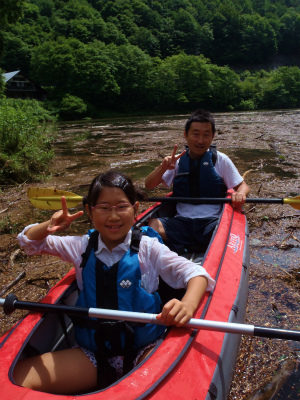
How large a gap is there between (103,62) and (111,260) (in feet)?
125

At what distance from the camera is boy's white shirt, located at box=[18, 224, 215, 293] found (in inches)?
65.9

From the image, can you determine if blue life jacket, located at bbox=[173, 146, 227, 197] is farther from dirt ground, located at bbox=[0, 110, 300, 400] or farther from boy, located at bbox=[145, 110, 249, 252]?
dirt ground, located at bbox=[0, 110, 300, 400]

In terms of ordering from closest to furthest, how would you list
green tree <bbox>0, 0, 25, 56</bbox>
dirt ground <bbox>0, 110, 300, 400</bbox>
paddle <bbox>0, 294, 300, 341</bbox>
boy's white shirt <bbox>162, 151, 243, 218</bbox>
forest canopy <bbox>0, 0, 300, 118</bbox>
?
paddle <bbox>0, 294, 300, 341</bbox>, dirt ground <bbox>0, 110, 300, 400</bbox>, boy's white shirt <bbox>162, 151, 243, 218</bbox>, green tree <bbox>0, 0, 25, 56</bbox>, forest canopy <bbox>0, 0, 300, 118</bbox>

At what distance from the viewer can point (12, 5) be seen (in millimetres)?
10992

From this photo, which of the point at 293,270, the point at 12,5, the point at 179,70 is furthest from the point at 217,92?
the point at 293,270

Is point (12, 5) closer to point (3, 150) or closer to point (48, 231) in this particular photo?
point (3, 150)

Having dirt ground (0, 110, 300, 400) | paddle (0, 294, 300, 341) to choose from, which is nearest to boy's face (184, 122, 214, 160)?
dirt ground (0, 110, 300, 400)

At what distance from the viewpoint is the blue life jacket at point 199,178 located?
10.5ft

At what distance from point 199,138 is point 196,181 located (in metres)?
0.43

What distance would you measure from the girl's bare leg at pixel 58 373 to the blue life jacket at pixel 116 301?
0.09 m

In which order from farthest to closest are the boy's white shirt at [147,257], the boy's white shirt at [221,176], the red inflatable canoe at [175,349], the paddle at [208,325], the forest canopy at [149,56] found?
the forest canopy at [149,56], the boy's white shirt at [221,176], the boy's white shirt at [147,257], the paddle at [208,325], the red inflatable canoe at [175,349]

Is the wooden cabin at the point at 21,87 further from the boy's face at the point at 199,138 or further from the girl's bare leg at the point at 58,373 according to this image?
the girl's bare leg at the point at 58,373

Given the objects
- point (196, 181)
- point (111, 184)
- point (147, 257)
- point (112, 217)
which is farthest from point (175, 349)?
point (196, 181)

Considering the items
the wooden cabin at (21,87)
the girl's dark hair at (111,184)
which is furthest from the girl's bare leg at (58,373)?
the wooden cabin at (21,87)
